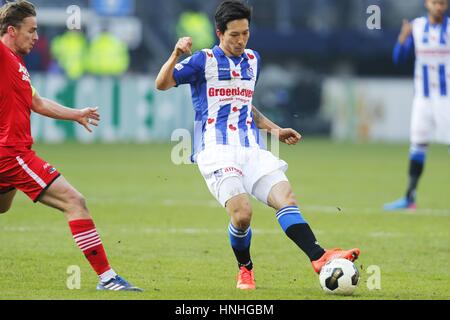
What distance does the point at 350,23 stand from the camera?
117ft

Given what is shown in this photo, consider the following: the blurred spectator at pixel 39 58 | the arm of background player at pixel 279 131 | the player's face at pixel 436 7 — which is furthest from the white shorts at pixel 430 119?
the blurred spectator at pixel 39 58

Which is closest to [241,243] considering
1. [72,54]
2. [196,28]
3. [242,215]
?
[242,215]

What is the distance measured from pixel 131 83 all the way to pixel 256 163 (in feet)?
68.5

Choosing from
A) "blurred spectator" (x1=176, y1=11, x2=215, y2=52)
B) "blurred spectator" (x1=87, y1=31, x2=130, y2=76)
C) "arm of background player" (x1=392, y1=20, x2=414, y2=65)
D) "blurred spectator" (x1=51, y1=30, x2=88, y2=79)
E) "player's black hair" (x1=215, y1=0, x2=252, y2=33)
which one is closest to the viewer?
"player's black hair" (x1=215, y1=0, x2=252, y2=33)

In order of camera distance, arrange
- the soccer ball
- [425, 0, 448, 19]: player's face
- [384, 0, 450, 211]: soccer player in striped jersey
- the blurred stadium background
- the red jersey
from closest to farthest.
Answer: the soccer ball → the red jersey → [425, 0, 448, 19]: player's face → [384, 0, 450, 211]: soccer player in striped jersey → the blurred stadium background

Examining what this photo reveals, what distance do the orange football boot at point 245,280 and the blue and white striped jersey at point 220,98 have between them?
979 millimetres

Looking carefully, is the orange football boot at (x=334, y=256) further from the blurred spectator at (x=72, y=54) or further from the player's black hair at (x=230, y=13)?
the blurred spectator at (x=72, y=54)

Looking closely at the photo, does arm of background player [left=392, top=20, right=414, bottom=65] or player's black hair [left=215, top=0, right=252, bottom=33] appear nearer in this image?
player's black hair [left=215, top=0, right=252, bottom=33]

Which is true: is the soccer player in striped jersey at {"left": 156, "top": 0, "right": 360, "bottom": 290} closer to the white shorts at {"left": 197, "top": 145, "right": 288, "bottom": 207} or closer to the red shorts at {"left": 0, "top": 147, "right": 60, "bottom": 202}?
the white shorts at {"left": 197, "top": 145, "right": 288, "bottom": 207}

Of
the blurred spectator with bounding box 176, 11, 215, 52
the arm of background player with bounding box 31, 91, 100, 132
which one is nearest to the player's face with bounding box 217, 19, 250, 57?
the arm of background player with bounding box 31, 91, 100, 132

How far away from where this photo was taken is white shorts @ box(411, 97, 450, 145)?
1475 centimetres

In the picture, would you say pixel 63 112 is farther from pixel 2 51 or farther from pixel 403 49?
pixel 403 49

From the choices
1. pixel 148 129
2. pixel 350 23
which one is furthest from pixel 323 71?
pixel 148 129

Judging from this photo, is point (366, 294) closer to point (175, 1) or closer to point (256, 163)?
point (256, 163)
